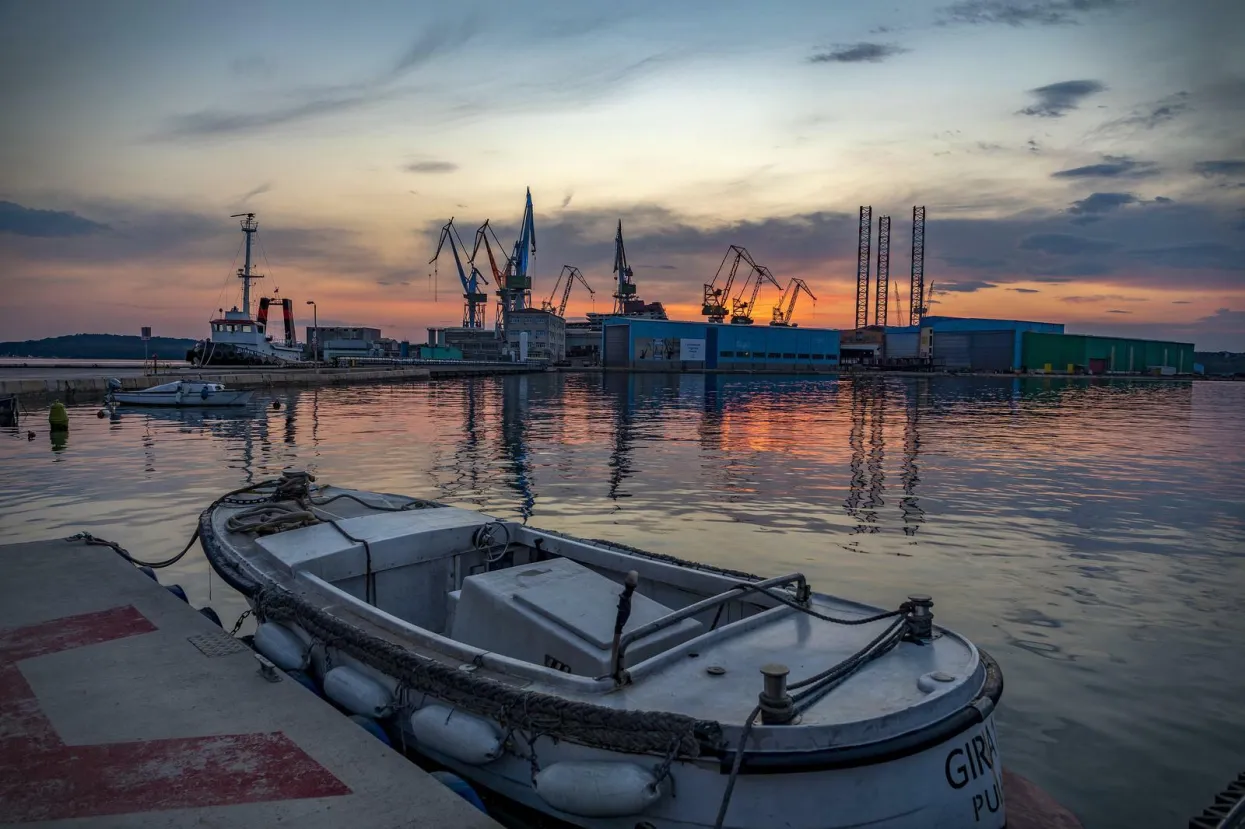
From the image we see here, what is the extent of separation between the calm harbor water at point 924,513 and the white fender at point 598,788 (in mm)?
4219

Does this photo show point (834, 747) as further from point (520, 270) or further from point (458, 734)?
point (520, 270)

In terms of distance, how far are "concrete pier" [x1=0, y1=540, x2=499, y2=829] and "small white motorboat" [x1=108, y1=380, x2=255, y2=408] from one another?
38223 millimetres

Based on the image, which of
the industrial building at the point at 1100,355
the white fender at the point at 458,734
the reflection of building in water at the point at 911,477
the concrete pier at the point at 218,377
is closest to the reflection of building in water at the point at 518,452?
the reflection of building in water at the point at 911,477

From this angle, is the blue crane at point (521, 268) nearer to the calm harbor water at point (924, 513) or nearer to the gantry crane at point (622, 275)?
the gantry crane at point (622, 275)

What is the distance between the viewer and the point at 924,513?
16766 millimetres

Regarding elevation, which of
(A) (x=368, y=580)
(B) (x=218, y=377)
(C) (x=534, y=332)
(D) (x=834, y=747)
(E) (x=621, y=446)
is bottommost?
(E) (x=621, y=446)

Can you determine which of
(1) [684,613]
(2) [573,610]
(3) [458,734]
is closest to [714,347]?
(2) [573,610]

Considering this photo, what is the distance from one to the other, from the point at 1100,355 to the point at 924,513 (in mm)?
155101

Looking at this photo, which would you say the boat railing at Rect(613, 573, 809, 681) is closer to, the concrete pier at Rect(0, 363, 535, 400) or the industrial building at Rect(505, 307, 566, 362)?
the concrete pier at Rect(0, 363, 535, 400)

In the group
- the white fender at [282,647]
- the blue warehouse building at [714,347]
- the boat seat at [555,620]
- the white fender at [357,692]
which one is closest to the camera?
the boat seat at [555,620]

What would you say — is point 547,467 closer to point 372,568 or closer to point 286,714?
point 372,568

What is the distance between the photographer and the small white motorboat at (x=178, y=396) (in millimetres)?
41656

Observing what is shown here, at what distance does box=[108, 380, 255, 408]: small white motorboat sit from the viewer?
1640 inches

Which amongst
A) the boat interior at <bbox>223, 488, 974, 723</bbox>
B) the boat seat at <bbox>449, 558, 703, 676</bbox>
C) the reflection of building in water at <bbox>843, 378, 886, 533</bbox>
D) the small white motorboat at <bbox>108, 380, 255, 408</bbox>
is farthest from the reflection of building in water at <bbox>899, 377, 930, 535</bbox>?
the small white motorboat at <bbox>108, 380, 255, 408</bbox>
